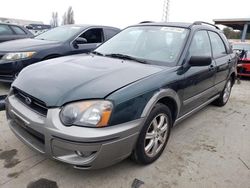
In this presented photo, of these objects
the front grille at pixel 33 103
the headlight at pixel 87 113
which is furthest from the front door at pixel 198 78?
the front grille at pixel 33 103

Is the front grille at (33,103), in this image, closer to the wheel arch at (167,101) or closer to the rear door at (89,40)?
the wheel arch at (167,101)

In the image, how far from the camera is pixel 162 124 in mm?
2635

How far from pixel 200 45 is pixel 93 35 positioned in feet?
10.4

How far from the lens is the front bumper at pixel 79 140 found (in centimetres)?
187

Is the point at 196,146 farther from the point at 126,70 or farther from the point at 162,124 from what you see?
the point at 126,70

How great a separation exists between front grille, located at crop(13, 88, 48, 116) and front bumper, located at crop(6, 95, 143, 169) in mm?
45

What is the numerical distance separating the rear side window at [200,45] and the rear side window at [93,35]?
2993 millimetres

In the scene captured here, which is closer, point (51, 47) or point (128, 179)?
point (128, 179)

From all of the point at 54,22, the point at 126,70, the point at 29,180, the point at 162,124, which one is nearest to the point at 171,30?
the point at 126,70

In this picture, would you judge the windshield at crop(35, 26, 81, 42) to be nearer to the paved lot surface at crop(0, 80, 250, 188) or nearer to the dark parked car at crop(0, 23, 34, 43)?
the dark parked car at crop(0, 23, 34, 43)

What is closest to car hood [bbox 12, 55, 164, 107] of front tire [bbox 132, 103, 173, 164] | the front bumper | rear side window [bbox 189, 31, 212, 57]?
the front bumper

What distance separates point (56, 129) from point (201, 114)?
3.14m

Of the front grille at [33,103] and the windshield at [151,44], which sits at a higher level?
the windshield at [151,44]

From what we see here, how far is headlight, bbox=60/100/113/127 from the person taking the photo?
6.27 ft
